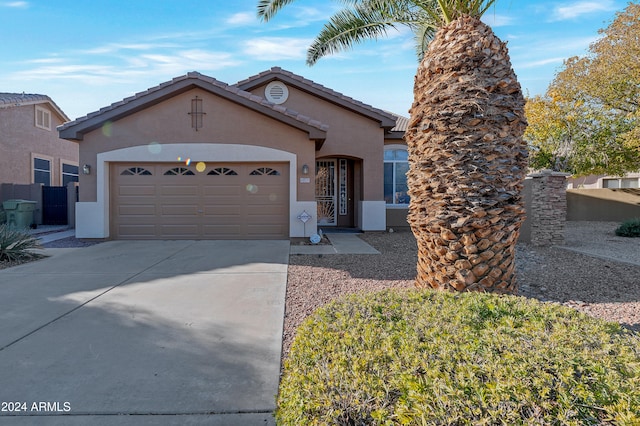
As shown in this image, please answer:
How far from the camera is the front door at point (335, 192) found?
15039 mm

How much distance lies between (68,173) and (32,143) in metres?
3.58

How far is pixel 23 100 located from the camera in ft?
58.7

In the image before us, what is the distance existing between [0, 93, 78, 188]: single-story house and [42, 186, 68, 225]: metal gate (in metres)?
2.65

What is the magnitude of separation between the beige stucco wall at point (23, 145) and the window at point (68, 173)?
54cm

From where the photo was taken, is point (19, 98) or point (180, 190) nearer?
point (180, 190)

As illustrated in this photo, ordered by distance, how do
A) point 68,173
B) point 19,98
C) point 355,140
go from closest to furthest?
point 355,140, point 19,98, point 68,173

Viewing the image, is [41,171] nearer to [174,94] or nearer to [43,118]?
[43,118]

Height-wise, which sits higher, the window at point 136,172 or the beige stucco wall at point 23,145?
the beige stucco wall at point 23,145

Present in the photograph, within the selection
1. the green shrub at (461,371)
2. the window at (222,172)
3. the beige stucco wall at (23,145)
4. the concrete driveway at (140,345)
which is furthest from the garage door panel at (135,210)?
the beige stucco wall at (23,145)

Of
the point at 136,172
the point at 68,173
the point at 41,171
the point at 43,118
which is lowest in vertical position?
the point at 136,172

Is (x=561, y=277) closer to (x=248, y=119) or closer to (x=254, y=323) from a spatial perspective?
(x=254, y=323)

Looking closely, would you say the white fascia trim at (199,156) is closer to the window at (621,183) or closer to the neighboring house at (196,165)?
the neighboring house at (196,165)

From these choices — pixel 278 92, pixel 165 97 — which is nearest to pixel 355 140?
pixel 278 92

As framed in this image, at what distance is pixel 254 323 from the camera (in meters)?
4.41
